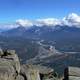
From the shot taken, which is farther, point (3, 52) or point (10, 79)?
point (3, 52)

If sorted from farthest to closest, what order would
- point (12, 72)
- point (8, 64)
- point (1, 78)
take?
point (8, 64) < point (12, 72) < point (1, 78)

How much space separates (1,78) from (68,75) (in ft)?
24.2

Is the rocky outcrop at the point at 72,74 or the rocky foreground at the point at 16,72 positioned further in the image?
the rocky outcrop at the point at 72,74

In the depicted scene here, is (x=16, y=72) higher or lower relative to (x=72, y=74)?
higher

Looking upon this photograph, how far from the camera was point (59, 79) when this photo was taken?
29.8 metres

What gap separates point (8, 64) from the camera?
2284 cm

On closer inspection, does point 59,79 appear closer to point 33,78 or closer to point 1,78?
point 33,78

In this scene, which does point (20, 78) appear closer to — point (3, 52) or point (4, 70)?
point (4, 70)

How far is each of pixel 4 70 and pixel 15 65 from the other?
10.1 ft

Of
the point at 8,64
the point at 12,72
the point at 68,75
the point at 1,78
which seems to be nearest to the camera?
the point at 1,78

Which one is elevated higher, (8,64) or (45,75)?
(8,64)

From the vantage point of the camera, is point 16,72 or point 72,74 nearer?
point 16,72

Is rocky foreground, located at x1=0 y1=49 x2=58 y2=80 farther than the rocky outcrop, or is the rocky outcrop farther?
the rocky outcrop

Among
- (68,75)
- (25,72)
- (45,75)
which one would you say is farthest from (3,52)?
(68,75)
